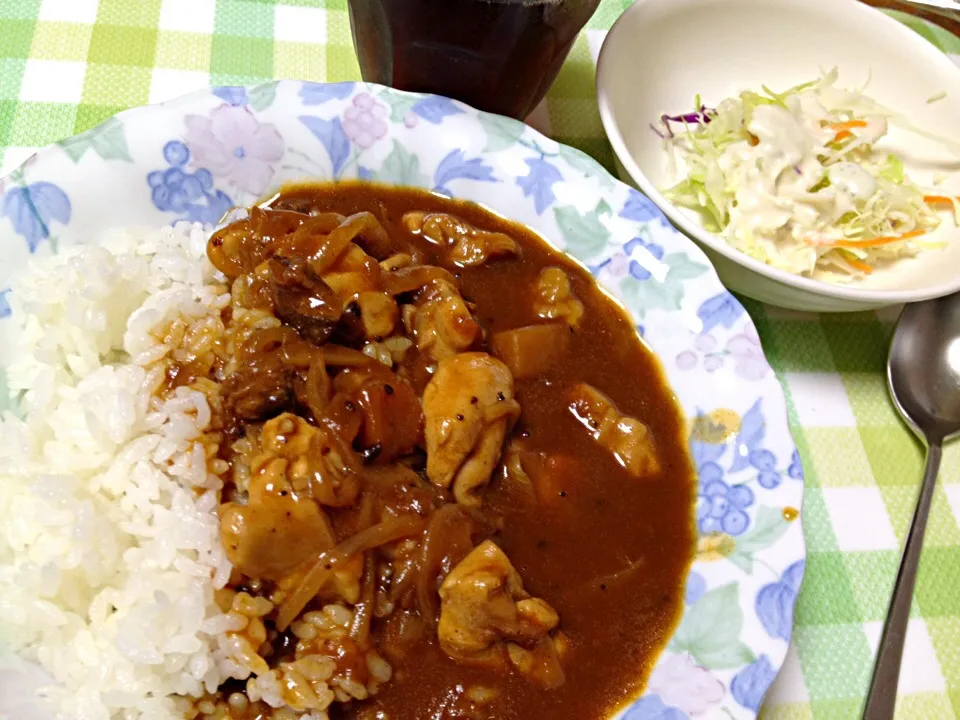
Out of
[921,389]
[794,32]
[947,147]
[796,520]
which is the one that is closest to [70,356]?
[796,520]

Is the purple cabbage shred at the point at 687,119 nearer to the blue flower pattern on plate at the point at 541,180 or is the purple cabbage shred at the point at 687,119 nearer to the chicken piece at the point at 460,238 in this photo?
the blue flower pattern on plate at the point at 541,180

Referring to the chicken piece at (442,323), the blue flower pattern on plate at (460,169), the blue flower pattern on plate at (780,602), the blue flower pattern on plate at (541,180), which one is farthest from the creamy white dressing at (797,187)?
the blue flower pattern on plate at (780,602)

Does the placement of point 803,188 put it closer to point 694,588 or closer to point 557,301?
point 557,301

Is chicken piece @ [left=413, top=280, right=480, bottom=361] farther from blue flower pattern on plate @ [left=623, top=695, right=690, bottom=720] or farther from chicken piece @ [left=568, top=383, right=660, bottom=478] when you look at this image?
blue flower pattern on plate @ [left=623, top=695, right=690, bottom=720]

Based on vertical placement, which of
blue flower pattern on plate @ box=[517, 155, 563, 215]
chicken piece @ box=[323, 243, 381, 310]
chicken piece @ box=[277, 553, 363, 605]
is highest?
blue flower pattern on plate @ box=[517, 155, 563, 215]

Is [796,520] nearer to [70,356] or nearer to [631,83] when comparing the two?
[631,83]

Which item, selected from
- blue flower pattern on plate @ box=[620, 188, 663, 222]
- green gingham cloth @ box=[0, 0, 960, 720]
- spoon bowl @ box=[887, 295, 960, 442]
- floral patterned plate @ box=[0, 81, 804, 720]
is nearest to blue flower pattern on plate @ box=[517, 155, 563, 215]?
floral patterned plate @ box=[0, 81, 804, 720]
